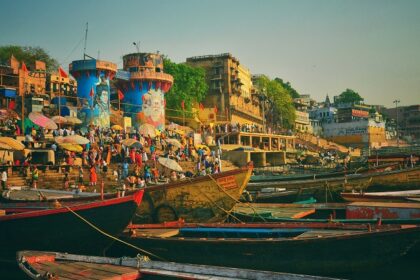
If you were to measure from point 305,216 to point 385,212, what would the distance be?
9.10 ft

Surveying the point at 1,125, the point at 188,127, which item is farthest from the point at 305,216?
the point at 188,127

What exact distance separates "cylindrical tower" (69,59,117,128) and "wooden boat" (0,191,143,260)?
26.1 metres

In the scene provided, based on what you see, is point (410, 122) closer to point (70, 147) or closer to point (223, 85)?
point (223, 85)

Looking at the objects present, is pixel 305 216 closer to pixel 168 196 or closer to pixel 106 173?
pixel 168 196

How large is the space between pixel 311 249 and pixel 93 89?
30576 mm

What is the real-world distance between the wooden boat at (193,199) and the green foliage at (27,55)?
131ft

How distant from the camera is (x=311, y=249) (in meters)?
9.77

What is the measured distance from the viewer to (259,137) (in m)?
52.6

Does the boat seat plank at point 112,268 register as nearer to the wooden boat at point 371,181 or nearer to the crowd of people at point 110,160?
the crowd of people at point 110,160

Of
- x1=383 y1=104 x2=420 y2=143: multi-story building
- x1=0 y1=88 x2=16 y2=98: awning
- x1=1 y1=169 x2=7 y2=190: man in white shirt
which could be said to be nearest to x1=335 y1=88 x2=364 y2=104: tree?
x1=383 y1=104 x2=420 y2=143: multi-story building

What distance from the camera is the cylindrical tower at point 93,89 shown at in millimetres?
35844

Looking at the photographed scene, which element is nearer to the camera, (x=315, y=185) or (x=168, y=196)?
(x=168, y=196)

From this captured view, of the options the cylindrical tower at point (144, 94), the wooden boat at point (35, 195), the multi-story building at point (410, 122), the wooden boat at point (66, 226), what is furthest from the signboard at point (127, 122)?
the multi-story building at point (410, 122)

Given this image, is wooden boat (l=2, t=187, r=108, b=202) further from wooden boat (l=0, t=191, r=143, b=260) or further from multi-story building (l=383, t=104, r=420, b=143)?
multi-story building (l=383, t=104, r=420, b=143)
